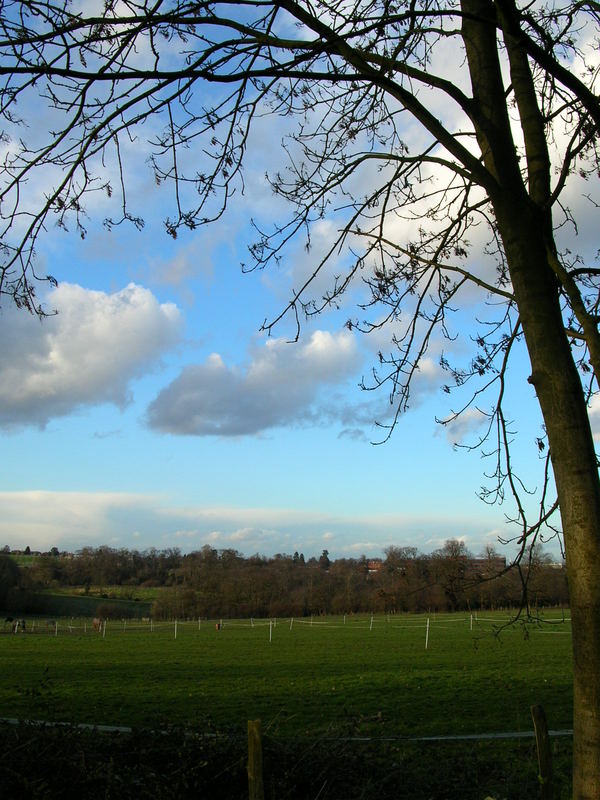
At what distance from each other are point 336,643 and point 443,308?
35630mm

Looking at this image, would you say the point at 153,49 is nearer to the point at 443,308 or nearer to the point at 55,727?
the point at 443,308

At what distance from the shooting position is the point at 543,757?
5.77 meters

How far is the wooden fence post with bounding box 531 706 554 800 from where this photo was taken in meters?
5.54

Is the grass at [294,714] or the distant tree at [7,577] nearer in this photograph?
the grass at [294,714]

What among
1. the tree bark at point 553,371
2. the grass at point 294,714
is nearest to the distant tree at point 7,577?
the grass at point 294,714

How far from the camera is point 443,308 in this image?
5727 mm

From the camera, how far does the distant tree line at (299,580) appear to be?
4.84 metres

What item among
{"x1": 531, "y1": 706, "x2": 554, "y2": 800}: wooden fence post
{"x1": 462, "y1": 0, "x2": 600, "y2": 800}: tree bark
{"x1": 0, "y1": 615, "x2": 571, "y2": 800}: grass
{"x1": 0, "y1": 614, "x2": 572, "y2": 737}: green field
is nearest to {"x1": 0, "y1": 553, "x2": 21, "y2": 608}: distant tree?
{"x1": 0, "y1": 615, "x2": 571, "y2": 800}: grass

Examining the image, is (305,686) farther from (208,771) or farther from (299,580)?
(299,580)

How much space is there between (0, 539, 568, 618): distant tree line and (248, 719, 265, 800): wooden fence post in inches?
51.7

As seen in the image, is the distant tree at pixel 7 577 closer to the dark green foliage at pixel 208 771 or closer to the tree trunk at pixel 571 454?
the dark green foliage at pixel 208 771

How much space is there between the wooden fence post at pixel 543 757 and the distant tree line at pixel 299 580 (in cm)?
106

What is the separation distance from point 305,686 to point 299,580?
3060 inches

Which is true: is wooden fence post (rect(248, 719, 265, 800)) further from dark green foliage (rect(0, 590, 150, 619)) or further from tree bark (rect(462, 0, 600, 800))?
dark green foliage (rect(0, 590, 150, 619))
